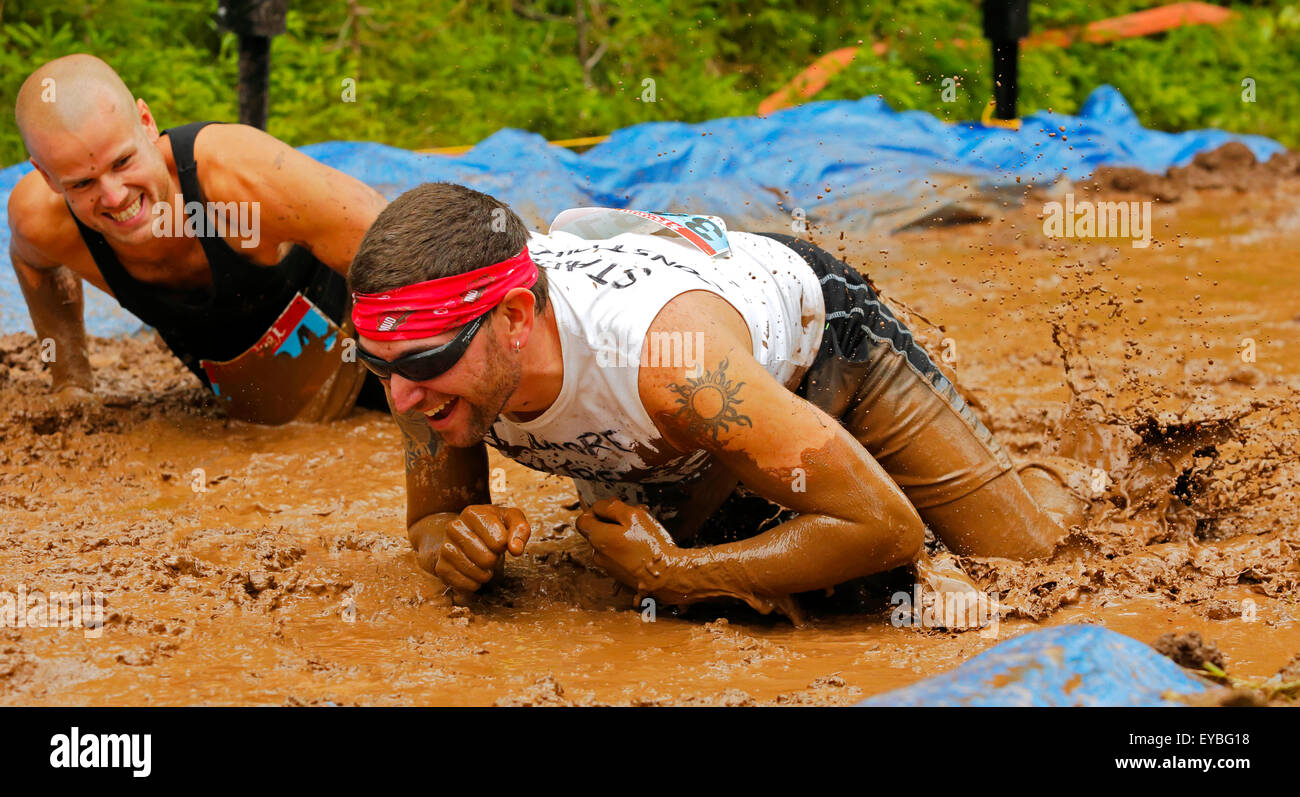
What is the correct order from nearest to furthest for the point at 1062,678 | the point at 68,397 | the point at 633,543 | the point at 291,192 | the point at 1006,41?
the point at 1062,678 < the point at 633,543 < the point at 291,192 < the point at 68,397 < the point at 1006,41

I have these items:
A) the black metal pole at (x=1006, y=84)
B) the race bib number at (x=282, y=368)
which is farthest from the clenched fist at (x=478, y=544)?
the black metal pole at (x=1006, y=84)

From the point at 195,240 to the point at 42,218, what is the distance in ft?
1.70

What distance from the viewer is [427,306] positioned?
238 cm

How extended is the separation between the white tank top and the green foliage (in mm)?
4796

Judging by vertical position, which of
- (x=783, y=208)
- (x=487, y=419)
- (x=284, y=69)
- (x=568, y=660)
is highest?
(x=284, y=69)

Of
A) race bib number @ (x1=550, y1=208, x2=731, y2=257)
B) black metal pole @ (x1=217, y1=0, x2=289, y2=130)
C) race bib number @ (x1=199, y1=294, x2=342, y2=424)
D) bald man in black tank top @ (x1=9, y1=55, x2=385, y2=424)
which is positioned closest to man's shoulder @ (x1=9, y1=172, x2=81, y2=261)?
bald man in black tank top @ (x1=9, y1=55, x2=385, y2=424)

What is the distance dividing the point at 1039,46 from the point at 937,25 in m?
0.79

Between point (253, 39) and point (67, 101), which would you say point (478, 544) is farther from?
point (253, 39)

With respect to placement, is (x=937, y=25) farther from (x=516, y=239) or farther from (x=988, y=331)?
(x=516, y=239)

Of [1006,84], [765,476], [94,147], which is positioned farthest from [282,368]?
[1006,84]

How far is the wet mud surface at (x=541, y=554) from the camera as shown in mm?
2432

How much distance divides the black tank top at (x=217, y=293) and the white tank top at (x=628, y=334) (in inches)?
62.9

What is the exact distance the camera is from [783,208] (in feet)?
20.0
